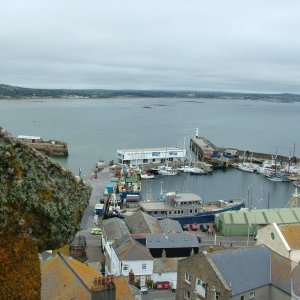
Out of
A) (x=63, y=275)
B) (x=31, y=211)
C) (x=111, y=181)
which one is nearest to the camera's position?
(x=31, y=211)

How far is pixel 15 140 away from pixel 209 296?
12.2 metres

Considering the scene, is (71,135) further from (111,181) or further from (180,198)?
(180,198)

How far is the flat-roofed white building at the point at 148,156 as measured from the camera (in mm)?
69938

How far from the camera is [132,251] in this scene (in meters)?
22.5

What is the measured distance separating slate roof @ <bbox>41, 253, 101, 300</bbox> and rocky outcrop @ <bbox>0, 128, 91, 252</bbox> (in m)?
8.04

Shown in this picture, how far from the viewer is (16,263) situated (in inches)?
145

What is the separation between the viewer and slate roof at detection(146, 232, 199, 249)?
81.6 ft

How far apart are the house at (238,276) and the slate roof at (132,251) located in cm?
595

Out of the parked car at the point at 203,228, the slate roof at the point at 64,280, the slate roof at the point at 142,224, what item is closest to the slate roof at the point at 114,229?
the slate roof at the point at 142,224

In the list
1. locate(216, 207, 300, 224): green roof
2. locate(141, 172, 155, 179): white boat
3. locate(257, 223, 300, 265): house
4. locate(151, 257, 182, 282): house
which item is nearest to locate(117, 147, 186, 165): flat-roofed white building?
locate(141, 172, 155, 179): white boat

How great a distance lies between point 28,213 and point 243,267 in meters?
12.6

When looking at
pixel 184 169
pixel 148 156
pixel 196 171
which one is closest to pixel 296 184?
pixel 196 171

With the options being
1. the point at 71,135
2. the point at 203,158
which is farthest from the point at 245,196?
the point at 71,135

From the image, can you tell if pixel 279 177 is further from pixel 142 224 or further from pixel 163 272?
pixel 163 272
